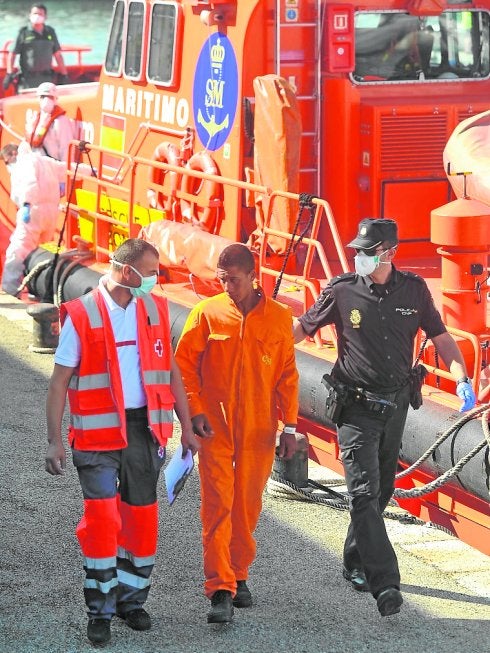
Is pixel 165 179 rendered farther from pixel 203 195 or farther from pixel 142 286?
pixel 142 286

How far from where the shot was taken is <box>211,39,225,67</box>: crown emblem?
8.62 meters

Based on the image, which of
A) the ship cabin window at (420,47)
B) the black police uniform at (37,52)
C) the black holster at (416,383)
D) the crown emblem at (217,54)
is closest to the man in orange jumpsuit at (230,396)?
the black holster at (416,383)

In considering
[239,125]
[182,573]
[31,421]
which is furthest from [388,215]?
[182,573]

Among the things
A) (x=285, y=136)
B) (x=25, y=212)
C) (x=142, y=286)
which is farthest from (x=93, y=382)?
(x=25, y=212)

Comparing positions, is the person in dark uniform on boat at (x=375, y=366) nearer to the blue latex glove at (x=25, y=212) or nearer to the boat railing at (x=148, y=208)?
the boat railing at (x=148, y=208)

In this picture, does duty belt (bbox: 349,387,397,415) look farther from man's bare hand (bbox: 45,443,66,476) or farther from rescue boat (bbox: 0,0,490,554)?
rescue boat (bbox: 0,0,490,554)

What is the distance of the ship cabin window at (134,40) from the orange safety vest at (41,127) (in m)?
1.10

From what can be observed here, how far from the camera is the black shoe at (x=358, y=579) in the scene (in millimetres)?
5270

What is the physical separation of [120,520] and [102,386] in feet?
1.64

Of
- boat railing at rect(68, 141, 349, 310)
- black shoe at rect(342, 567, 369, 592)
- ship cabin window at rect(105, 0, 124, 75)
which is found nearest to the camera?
black shoe at rect(342, 567, 369, 592)

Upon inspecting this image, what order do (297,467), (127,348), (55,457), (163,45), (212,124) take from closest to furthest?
(55,457) → (127,348) → (297,467) → (212,124) → (163,45)

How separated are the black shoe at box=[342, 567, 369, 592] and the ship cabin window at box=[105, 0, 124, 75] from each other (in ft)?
19.7

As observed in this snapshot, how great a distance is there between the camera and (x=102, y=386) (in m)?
4.66

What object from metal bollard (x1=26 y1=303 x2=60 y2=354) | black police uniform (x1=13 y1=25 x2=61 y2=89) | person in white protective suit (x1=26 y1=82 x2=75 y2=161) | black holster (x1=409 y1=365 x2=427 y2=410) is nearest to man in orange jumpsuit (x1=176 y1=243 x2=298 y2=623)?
black holster (x1=409 y1=365 x2=427 y2=410)
